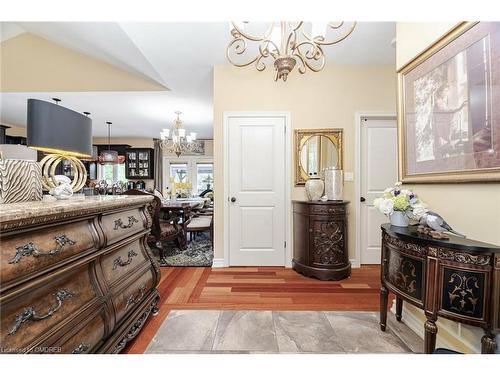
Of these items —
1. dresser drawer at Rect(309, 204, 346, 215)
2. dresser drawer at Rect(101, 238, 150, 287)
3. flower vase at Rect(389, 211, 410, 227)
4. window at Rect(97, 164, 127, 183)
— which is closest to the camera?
dresser drawer at Rect(101, 238, 150, 287)

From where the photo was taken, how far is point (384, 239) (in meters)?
1.53

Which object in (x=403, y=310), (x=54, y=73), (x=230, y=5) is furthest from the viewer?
(x=54, y=73)

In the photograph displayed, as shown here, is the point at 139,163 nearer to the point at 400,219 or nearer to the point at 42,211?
the point at 42,211

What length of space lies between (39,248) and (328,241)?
8.02ft

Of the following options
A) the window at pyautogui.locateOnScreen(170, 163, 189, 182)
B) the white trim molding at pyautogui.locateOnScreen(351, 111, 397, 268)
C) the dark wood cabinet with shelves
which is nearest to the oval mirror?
the white trim molding at pyautogui.locateOnScreen(351, 111, 397, 268)

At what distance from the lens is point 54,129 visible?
1.18 m

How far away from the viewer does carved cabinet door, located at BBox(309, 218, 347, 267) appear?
2.48m

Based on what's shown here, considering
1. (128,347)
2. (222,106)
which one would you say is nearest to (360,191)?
(222,106)

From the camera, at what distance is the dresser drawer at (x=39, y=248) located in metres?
0.72

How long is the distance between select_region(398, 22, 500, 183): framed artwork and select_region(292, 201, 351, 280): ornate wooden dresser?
91cm

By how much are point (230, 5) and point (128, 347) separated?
A: 79.2 inches

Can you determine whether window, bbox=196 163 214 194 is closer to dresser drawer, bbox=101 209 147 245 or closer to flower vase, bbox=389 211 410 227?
dresser drawer, bbox=101 209 147 245

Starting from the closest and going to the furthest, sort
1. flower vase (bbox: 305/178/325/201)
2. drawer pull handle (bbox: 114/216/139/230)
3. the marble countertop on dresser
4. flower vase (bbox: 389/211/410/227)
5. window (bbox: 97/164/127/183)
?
the marble countertop on dresser < drawer pull handle (bbox: 114/216/139/230) < flower vase (bbox: 389/211/410/227) < flower vase (bbox: 305/178/325/201) < window (bbox: 97/164/127/183)
